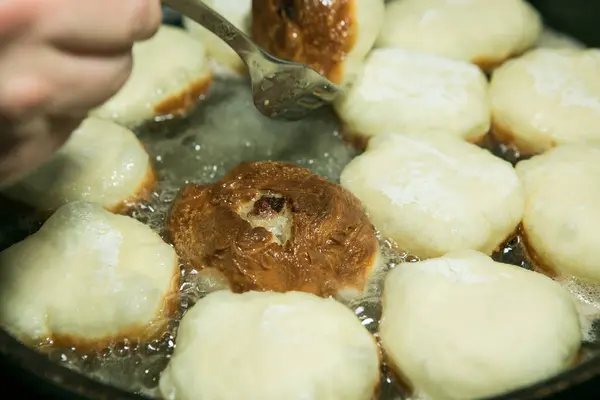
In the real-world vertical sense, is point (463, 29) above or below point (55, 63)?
below

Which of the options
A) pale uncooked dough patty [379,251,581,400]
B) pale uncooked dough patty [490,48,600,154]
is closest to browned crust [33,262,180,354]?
pale uncooked dough patty [379,251,581,400]

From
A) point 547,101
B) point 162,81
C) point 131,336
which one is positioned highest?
point 547,101

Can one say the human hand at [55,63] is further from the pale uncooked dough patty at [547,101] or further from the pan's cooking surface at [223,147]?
the pale uncooked dough patty at [547,101]

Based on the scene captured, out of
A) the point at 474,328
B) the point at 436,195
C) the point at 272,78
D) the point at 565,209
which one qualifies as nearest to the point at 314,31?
the point at 272,78

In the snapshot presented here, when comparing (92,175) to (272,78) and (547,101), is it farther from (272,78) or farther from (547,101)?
(547,101)

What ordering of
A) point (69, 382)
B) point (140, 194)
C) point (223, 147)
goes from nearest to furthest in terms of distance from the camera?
point (69, 382) → point (140, 194) → point (223, 147)

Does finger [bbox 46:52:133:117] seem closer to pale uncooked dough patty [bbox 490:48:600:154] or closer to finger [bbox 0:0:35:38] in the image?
finger [bbox 0:0:35:38]

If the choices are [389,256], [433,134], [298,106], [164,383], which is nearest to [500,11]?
[433,134]
